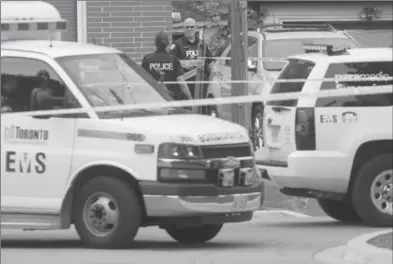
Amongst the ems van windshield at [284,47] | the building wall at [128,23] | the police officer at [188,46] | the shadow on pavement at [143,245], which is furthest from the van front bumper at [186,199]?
the ems van windshield at [284,47]

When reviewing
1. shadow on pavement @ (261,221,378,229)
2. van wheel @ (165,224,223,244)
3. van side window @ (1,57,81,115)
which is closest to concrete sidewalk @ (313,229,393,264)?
van wheel @ (165,224,223,244)

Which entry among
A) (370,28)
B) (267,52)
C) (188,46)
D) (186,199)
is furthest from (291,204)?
(370,28)

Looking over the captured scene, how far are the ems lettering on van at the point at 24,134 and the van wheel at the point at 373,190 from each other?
329cm

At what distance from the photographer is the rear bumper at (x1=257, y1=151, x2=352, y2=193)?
13.6 m

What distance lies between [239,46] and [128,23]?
3.64 metres

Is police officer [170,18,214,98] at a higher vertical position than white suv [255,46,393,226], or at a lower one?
higher

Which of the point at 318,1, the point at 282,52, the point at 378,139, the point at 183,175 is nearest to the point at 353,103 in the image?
the point at 378,139

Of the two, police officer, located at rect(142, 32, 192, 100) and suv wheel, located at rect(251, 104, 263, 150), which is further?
suv wheel, located at rect(251, 104, 263, 150)

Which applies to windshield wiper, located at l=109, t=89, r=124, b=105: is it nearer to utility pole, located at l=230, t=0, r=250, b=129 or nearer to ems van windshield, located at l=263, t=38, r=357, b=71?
utility pole, located at l=230, t=0, r=250, b=129

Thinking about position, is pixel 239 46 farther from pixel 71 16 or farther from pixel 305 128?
pixel 71 16

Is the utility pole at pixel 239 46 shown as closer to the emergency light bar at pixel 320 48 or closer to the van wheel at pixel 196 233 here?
the emergency light bar at pixel 320 48

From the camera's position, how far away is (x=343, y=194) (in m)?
13.7

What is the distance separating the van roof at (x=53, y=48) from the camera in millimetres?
12258

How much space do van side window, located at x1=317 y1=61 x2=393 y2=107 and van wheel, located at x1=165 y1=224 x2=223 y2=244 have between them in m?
1.79
